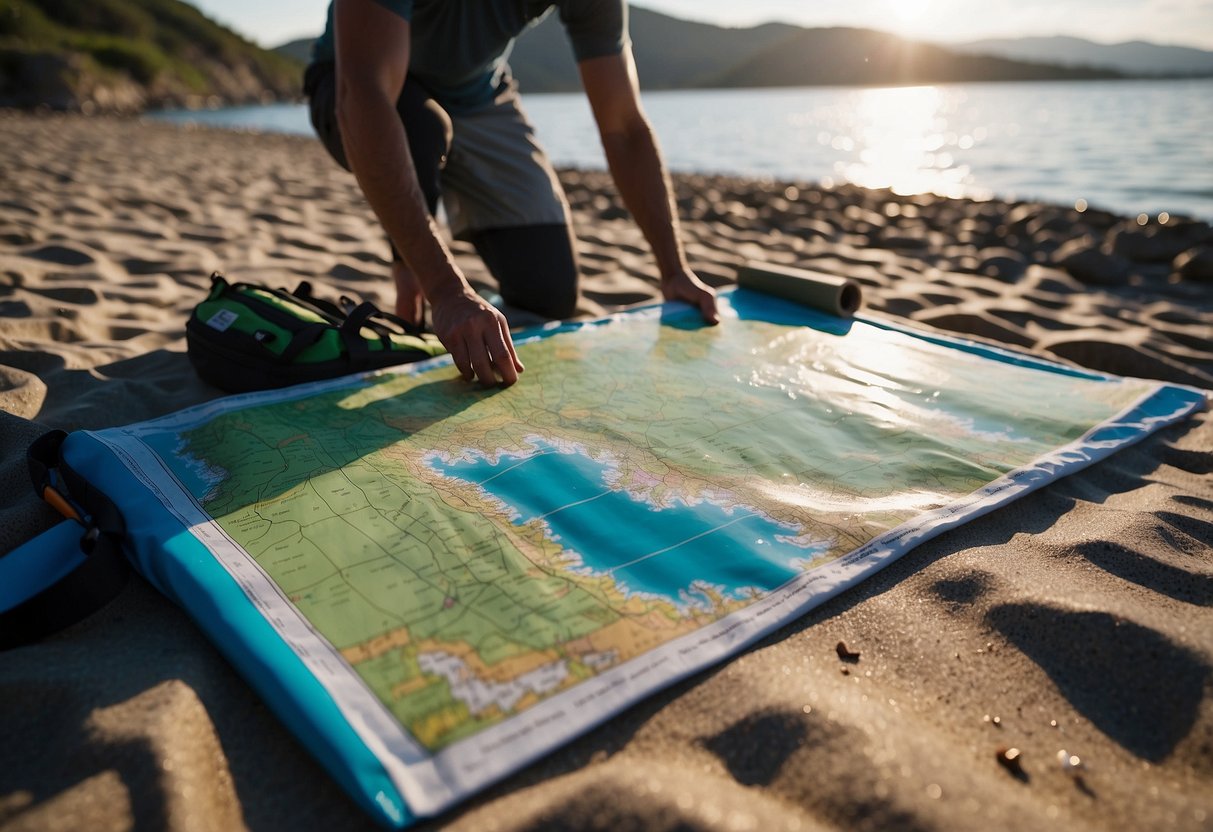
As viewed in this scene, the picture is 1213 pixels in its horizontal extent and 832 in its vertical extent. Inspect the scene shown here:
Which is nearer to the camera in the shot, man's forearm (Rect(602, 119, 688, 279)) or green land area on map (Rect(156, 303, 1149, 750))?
green land area on map (Rect(156, 303, 1149, 750))

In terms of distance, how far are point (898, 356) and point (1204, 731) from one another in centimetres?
135

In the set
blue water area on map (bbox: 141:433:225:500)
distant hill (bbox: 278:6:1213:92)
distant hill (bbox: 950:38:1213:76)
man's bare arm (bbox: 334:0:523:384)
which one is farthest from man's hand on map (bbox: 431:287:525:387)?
distant hill (bbox: 950:38:1213:76)

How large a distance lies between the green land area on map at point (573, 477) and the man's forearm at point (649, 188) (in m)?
0.42

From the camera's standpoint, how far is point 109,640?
1.10m

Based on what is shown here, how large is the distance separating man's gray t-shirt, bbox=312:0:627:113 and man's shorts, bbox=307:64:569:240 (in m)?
0.17

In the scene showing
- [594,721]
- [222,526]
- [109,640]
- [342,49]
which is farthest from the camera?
[342,49]

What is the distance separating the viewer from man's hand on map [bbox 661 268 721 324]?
→ 2428 millimetres

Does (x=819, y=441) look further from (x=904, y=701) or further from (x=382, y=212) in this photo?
(x=382, y=212)

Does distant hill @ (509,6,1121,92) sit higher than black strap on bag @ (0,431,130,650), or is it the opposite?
distant hill @ (509,6,1121,92)

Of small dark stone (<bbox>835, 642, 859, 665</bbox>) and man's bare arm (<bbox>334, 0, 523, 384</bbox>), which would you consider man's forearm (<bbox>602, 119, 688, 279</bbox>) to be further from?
small dark stone (<bbox>835, 642, 859, 665</bbox>)

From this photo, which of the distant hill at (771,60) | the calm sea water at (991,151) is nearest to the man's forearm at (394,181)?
the calm sea water at (991,151)

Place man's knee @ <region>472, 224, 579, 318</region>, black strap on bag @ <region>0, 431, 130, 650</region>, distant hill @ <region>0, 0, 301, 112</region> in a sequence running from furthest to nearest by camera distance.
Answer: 1. distant hill @ <region>0, 0, 301, 112</region>
2. man's knee @ <region>472, 224, 579, 318</region>
3. black strap on bag @ <region>0, 431, 130, 650</region>

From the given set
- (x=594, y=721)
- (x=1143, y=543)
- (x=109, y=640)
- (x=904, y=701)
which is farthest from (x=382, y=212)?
(x=1143, y=543)

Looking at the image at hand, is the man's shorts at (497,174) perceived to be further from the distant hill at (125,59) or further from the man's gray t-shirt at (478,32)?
the distant hill at (125,59)
